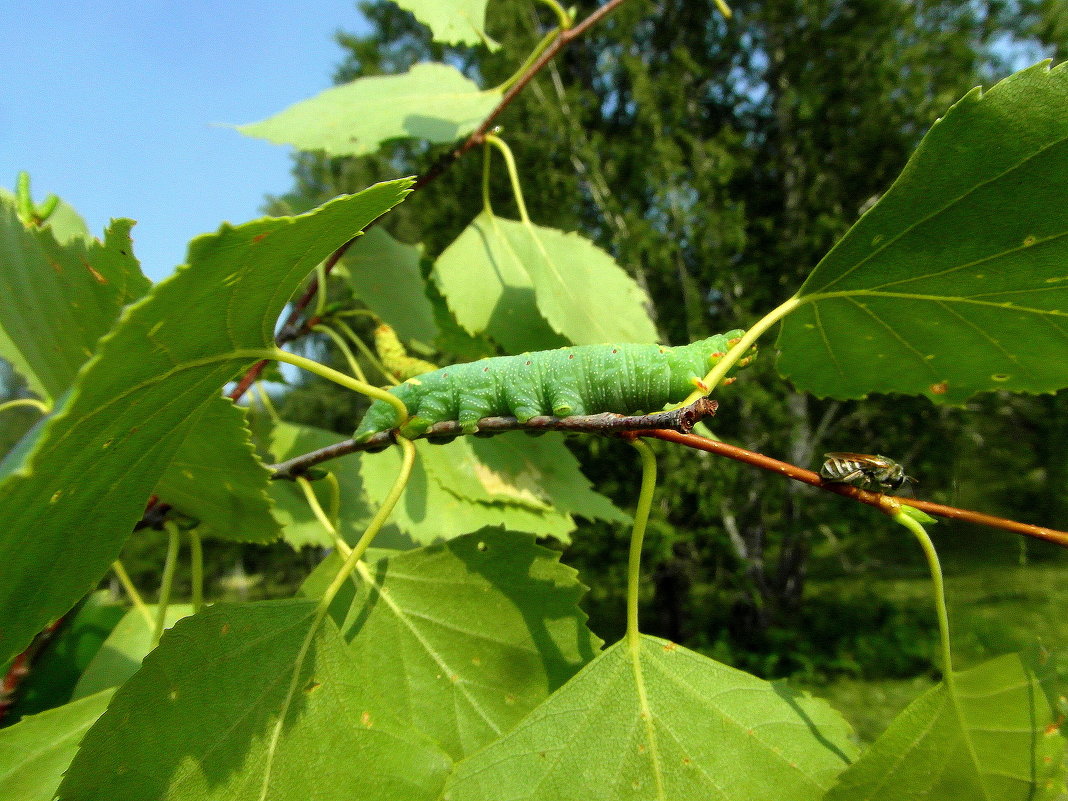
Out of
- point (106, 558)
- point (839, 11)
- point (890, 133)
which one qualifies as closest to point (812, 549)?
point (890, 133)

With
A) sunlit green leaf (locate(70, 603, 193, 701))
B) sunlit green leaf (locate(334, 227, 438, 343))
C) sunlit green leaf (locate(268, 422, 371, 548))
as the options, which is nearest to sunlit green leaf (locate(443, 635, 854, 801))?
sunlit green leaf (locate(70, 603, 193, 701))

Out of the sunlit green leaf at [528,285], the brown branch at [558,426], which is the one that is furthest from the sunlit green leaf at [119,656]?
the sunlit green leaf at [528,285]

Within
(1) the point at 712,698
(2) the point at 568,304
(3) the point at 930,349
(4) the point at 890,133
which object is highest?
(4) the point at 890,133

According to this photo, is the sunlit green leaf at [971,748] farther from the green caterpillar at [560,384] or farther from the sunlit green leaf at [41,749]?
the sunlit green leaf at [41,749]

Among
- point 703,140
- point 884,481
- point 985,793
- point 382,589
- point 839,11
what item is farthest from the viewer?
point 703,140

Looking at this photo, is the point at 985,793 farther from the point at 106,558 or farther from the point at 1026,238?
the point at 106,558

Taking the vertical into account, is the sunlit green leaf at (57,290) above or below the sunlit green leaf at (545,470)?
above

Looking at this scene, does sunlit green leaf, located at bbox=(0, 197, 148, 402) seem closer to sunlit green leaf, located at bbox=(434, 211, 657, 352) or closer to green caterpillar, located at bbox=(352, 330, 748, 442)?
green caterpillar, located at bbox=(352, 330, 748, 442)

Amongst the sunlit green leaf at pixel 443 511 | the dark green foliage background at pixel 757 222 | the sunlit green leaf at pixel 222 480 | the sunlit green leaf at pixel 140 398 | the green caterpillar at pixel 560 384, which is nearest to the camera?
the sunlit green leaf at pixel 140 398
